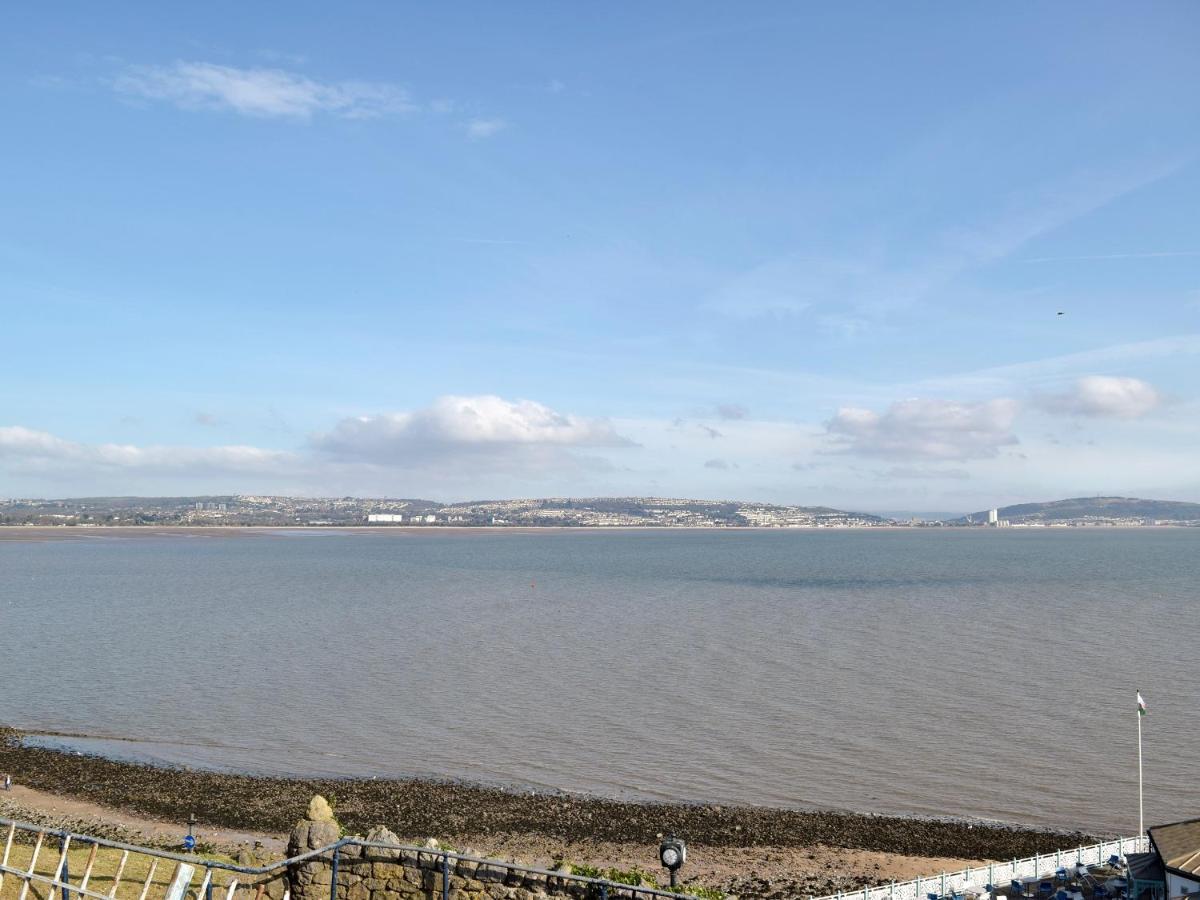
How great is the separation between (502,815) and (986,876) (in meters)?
15.7

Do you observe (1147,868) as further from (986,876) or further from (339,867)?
(339,867)

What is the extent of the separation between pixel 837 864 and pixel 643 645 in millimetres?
40267

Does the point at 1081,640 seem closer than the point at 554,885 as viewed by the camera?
No

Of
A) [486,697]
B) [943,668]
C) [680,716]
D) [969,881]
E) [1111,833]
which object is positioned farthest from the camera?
[943,668]

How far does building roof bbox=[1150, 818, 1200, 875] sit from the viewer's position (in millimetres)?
18953

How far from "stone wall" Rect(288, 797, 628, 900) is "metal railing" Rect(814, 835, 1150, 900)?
1143cm

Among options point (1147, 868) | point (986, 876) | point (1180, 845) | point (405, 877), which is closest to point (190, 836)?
point (405, 877)

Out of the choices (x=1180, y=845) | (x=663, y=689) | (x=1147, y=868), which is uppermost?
(x=1180, y=845)

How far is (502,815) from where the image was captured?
106 feet

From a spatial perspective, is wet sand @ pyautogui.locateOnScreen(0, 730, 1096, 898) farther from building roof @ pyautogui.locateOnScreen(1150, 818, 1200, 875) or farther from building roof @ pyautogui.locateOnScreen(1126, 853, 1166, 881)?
building roof @ pyautogui.locateOnScreen(1150, 818, 1200, 875)

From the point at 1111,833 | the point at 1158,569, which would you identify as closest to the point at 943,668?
the point at 1111,833

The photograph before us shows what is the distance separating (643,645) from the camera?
6794 cm

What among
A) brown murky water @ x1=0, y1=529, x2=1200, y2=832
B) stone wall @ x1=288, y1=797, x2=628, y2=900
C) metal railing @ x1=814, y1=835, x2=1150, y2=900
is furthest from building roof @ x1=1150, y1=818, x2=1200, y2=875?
stone wall @ x1=288, y1=797, x2=628, y2=900

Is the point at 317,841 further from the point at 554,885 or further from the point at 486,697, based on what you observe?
the point at 486,697
